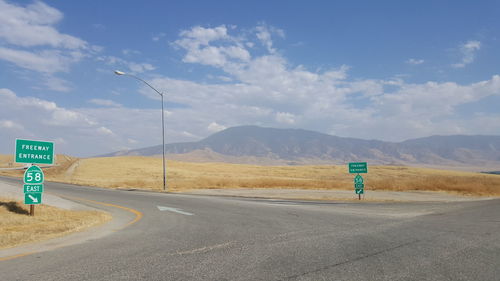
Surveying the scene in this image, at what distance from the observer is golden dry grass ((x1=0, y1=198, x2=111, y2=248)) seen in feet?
25.6

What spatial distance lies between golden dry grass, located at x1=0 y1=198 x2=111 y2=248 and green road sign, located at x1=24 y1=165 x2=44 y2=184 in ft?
3.61

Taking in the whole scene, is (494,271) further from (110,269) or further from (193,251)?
(110,269)

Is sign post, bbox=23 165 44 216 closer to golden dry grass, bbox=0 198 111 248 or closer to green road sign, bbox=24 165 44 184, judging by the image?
green road sign, bbox=24 165 44 184

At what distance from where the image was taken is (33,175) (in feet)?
35.4

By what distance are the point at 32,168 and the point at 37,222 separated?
6.36 ft

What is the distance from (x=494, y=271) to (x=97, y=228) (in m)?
9.00

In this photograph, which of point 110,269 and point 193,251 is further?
point 193,251

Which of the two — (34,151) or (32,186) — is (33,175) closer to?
(32,186)

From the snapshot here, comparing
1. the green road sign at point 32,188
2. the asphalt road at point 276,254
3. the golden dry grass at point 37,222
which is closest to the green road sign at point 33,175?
the green road sign at point 32,188

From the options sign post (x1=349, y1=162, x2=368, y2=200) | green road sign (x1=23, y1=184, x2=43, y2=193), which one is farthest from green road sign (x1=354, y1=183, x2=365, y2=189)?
green road sign (x1=23, y1=184, x2=43, y2=193)

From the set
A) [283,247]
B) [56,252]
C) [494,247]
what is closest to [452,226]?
[494,247]

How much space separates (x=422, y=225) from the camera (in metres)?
9.66

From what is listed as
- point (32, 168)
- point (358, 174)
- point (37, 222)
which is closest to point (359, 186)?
point (358, 174)

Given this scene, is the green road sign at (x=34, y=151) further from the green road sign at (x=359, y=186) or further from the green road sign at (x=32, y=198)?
the green road sign at (x=359, y=186)
